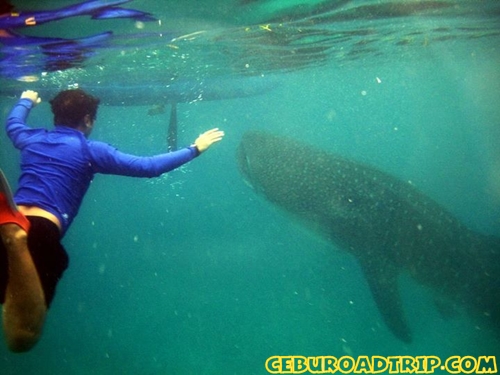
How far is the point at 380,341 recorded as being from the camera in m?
15.9

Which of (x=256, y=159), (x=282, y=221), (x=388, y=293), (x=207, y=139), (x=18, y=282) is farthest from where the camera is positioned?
(x=282, y=221)

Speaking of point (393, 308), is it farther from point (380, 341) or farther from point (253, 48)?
point (253, 48)

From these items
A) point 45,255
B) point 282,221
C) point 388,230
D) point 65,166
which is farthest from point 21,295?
point 282,221

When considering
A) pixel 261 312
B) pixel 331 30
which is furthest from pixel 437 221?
pixel 261 312

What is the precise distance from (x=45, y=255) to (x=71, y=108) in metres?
1.64

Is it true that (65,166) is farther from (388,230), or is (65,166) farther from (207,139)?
(388,230)

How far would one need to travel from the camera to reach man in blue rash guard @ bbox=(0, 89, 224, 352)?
357 cm

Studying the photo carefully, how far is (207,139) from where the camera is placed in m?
4.82

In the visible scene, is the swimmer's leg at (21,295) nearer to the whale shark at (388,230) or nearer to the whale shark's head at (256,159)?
the whale shark at (388,230)

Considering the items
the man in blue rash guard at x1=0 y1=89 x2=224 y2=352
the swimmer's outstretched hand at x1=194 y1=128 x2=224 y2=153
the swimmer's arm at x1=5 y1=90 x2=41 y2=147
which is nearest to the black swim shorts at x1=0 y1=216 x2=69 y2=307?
the man in blue rash guard at x1=0 y1=89 x2=224 y2=352

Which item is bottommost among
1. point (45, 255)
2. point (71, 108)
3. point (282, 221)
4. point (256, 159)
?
point (282, 221)

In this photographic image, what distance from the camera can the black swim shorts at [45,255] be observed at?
3.84 metres

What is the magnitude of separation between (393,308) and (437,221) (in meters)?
2.02

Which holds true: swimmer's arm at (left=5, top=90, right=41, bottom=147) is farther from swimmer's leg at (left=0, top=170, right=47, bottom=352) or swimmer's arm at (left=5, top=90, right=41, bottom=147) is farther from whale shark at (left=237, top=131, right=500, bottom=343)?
whale shark at (left=237, top=131, right=500, bottom=343)
